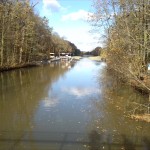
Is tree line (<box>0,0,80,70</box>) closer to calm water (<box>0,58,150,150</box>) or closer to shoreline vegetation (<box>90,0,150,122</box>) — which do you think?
shoreline vegetation (<box>90,0,150,122</box>)

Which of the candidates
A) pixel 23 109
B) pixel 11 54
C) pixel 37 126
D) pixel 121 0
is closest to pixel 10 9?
pixel 11 54

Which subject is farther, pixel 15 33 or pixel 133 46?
pixel 15 33

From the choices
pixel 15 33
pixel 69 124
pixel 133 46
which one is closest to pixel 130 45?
pixel 133 46

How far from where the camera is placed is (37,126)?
12.0 m

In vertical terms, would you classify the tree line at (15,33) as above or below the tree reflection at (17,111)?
above

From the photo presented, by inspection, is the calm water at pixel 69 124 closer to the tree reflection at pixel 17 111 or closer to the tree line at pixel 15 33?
the tree reflection at pixel 17 111

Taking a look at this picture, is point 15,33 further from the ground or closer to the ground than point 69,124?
further from the ground

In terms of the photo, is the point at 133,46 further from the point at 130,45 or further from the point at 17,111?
the point at 17,111

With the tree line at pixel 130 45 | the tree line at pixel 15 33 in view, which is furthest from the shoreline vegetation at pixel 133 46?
the tree line at pixel 15 33

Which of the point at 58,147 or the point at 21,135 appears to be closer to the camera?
the point at 58,147

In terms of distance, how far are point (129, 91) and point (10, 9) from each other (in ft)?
85.9

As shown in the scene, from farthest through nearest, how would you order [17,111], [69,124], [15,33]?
[15,33], [17,111], [69,124]

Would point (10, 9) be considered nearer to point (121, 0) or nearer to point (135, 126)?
point (121, 0)

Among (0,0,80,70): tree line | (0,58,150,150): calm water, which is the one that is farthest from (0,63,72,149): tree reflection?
(0,0,80,70): tree line
